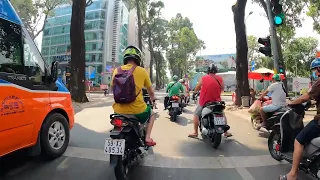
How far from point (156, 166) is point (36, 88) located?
217cm

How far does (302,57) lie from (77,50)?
3702 centimetres

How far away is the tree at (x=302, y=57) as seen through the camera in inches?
1471

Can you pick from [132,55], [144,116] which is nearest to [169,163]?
[144,116]

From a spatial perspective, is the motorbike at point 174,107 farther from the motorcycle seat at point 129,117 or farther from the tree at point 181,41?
the tree at point 181,41

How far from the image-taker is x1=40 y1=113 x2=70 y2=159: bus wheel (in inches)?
181

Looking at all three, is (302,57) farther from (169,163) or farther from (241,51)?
(169,163)

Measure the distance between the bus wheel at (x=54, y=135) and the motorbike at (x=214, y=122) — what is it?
2.79 metres

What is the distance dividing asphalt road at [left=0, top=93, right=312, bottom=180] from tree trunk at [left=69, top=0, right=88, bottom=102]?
37.2 feet

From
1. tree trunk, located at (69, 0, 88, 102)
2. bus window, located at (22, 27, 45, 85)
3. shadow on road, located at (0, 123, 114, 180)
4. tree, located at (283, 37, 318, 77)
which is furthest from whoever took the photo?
tree, located at (283, 37, 318, 77)

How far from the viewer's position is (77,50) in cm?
1728

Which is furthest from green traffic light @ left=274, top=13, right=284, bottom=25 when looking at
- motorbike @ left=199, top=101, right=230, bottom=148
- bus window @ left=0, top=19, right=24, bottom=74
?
bus window @ left=0, top=19, right=24, bottom=74

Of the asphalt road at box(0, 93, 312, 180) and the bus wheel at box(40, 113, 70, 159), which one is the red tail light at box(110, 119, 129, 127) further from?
the bus wheel at box(40, 113, 70, 159)

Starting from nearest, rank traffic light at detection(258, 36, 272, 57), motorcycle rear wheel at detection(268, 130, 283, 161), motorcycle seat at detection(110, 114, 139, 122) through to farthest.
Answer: motorcycle seat at detection(110, 114, 139, 122) < motorcycle rear wheel at detection(268, 130, 283, 161) < traffic light at detection(258, 36, 272, 57)

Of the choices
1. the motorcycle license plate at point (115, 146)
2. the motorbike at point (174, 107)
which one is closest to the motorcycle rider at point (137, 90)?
the motorcycle license plate at point (115, 146)
